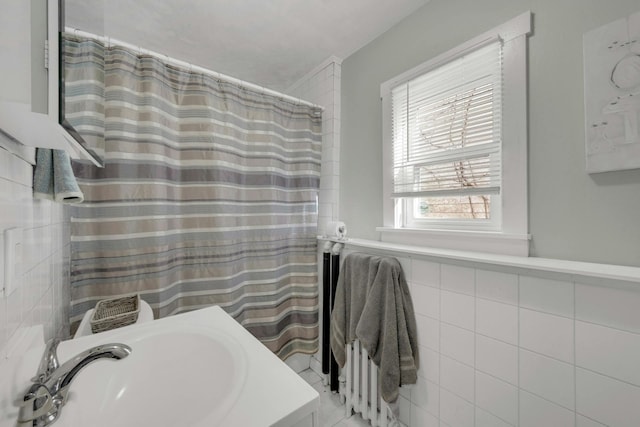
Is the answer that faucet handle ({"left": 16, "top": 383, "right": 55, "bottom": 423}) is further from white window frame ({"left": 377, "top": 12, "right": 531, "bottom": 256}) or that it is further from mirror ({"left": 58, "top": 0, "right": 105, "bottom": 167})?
white window frame ({"left": 377, "top": 12, "right": 531, "bottom": 256})

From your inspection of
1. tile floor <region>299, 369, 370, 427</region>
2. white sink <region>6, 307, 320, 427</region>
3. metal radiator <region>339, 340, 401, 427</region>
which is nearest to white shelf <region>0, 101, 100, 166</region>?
white sink <region>6, 307, 320, 427</region>

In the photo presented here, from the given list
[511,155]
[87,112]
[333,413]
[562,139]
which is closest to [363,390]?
[333,413]

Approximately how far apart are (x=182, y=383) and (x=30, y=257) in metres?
0.51

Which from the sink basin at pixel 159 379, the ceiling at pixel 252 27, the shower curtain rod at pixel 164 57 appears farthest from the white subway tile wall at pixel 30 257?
the ceiling at pixel 252 27

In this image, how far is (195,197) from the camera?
1370mm

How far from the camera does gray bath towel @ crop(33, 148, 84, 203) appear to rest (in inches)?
26.5

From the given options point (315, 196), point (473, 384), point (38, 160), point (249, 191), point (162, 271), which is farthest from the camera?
point (315, 196)

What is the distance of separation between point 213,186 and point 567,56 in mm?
1614

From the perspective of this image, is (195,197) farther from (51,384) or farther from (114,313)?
(51,384)

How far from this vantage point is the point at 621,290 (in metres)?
0.77

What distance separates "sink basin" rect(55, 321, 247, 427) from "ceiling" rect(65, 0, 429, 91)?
Result: 1240 mm

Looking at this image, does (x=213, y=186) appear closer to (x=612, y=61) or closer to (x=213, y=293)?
(x=213, y=293)

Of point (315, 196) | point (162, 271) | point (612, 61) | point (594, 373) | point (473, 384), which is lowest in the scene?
point (473, 384)

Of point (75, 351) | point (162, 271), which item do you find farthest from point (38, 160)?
point (162, 271)
